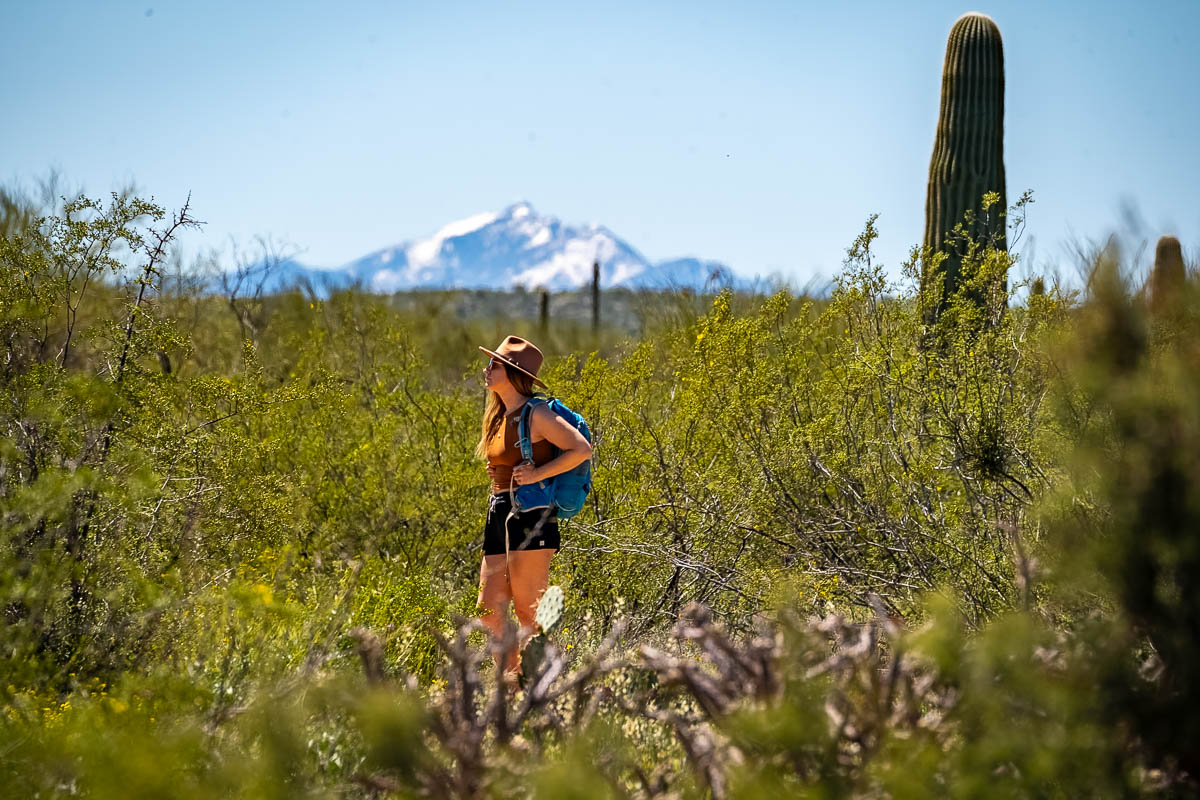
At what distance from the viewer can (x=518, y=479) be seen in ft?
13.5

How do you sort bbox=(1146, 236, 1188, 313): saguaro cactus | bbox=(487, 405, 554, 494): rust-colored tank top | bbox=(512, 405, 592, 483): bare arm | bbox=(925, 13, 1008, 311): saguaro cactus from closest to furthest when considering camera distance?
bbox=(1146, 236, 1188, 313): saguaro cactus < bbox=(512, 405, 592, 483): bare arm < bbox=(487, 405, 554, 494): rust-colored tank top < bbox=(925, 13, 1008, 311): saguaro cactus

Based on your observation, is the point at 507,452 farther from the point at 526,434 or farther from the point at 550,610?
the point at 550,610

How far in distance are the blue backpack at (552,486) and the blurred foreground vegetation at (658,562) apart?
61 centimetres

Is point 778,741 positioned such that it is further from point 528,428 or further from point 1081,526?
point 528,428

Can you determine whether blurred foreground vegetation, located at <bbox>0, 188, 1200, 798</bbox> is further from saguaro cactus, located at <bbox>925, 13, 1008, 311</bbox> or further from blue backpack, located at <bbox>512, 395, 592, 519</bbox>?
saguaro cactus, located at <bbox>925, 13, 1008, 311</bbox>

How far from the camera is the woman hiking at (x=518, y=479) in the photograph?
163 inches

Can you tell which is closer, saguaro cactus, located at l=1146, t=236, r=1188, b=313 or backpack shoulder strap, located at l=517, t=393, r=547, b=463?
saguaro cactus, located at l=1146, t=236, r=1188, b=313

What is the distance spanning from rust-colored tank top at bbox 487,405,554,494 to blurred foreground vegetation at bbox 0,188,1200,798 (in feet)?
2.06

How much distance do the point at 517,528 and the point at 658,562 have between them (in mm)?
1412

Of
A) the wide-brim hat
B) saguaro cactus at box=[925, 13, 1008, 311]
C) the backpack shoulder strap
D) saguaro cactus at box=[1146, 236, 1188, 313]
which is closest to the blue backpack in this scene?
the backpack shoulder strap

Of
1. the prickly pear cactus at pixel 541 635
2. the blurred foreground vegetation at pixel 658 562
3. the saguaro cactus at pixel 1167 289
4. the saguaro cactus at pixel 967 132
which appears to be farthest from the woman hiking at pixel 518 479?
the saguaro cactus at pixel 967 132

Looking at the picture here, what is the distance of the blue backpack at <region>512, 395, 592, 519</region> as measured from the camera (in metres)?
4.17

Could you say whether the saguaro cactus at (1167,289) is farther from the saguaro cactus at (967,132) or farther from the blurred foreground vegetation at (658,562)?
the saguaro cactus at (967,132)

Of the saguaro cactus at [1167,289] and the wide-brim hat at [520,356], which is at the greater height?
the saguaro cactus at [1167,289]
